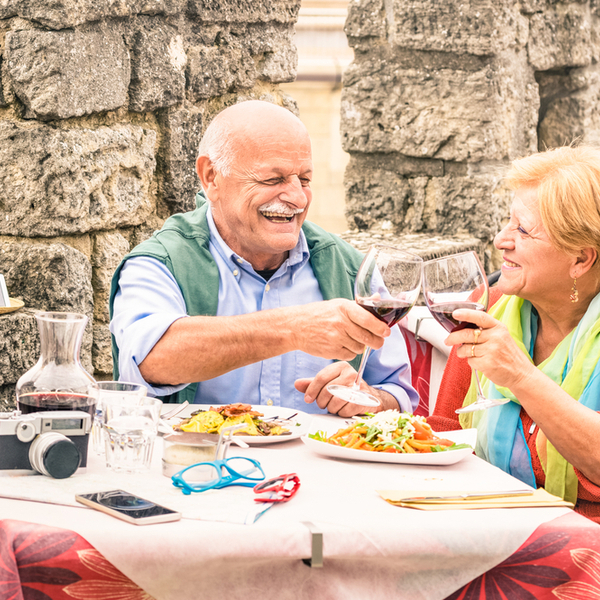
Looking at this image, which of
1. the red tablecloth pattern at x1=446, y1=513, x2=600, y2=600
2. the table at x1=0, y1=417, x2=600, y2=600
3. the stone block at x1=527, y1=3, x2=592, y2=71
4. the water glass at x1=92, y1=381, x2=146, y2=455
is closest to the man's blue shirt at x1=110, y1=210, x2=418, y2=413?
the water glass at x1=92, y1=381, x2=146, y2=455

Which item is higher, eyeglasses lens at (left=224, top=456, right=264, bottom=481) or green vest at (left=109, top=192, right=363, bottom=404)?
green vest at (left=109, top=192, right=363, bottom=404)

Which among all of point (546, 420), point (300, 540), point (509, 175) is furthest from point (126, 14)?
point (300, 540)

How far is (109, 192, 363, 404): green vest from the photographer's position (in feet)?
7.68

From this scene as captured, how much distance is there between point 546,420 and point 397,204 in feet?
8.10

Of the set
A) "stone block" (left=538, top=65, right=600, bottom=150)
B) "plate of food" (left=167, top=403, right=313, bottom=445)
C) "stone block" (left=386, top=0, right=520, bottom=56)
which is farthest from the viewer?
"stone block" (left=538, top=65, right=600, bottom=150)

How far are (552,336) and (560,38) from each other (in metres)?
2.63

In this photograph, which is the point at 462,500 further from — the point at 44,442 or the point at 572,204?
the point at 572,204

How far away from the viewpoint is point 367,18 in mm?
4082

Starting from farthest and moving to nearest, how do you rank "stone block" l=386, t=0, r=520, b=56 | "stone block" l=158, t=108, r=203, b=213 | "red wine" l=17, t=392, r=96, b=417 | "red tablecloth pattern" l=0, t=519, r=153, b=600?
"stone block" l=386, t=0, r=520, b=56
"stone block" l=158, t=108, r=203, b=213
"red wine" l=17, t=392, r=96, b=417
"red tablecloth pattern" l=0, t=519, r=153, b=600

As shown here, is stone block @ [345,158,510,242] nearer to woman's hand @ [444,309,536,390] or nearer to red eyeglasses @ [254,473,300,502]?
woman's hand @ [444,309,536,390]

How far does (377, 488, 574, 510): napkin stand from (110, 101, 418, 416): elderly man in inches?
25.8

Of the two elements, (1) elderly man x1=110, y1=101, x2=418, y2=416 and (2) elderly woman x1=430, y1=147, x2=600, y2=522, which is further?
(1) elderly man x1=110, y1=101, x2=418, y2=416

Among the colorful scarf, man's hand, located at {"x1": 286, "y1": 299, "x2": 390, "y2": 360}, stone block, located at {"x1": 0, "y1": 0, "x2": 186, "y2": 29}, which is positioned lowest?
the colorful scarf

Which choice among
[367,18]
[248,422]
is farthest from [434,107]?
[248,422]
